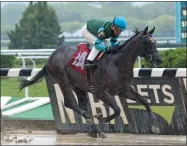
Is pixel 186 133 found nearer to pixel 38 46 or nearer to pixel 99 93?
pixel 99 93

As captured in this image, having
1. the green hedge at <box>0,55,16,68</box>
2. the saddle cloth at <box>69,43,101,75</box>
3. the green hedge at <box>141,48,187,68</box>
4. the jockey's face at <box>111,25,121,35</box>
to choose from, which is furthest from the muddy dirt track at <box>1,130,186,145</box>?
the green hedge at <box>0,55,16,68</box>

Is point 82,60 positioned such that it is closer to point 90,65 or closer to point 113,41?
point 90,65

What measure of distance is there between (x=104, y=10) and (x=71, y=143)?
33.4 ft

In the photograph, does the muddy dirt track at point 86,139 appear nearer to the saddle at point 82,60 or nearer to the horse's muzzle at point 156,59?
the saddle at point 82,60

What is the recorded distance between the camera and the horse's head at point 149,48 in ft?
15.1

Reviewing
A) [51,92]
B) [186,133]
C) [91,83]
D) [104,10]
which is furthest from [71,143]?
[104,10]

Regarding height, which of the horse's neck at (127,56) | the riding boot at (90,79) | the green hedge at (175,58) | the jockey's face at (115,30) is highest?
the jockey's face at (115,30)

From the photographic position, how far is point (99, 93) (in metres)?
5.07

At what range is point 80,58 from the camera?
5.33m

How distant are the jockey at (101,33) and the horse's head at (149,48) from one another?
0.23m

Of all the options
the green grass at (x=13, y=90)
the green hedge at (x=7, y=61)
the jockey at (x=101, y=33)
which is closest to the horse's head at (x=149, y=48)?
the jockey at (x=101, y=33)

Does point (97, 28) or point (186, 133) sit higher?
point (97, 28)

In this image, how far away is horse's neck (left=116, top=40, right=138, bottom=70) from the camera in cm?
490

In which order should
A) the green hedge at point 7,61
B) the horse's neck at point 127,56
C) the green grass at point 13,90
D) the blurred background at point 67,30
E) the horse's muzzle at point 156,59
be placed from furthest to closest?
1. the green hedge at point 7,61
2. the green grass at point 13,90
3. the blurred background at point 67,30
4. the horse's neck at point 127,56
5. the horse's muzzle at point 156,59
